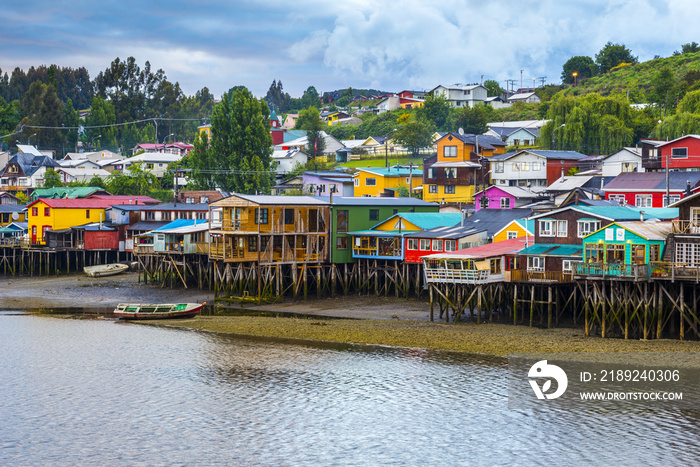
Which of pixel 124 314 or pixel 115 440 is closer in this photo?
pixel 115 440

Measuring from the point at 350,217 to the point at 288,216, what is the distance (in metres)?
5.32

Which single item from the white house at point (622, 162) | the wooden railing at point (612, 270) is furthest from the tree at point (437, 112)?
the wooden railing at point (612, 270)

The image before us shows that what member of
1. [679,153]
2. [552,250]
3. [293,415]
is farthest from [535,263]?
[679,153]

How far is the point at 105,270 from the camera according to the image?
73312 millimetres

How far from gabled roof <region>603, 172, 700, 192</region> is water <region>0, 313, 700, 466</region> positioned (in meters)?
32.2

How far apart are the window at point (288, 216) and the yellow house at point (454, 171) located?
99.5 feet

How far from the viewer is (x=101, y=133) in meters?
164

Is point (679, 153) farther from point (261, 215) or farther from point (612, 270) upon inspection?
point (261, 215)

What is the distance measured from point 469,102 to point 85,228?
99844mm

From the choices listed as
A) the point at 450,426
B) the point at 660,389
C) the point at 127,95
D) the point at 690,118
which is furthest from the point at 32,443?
the point at 127,95

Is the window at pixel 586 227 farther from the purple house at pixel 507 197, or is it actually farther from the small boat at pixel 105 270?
the small boat at pixel 105 270

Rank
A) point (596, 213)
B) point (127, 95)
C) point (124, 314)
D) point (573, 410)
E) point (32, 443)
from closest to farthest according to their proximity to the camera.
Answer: point (32, 443) < point (573, 410) < point (596, 213) < point (124, 314) < point (127, 95)

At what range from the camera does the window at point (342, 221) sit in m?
60.3

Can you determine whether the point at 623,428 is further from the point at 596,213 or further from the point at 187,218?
the point at 187,218
